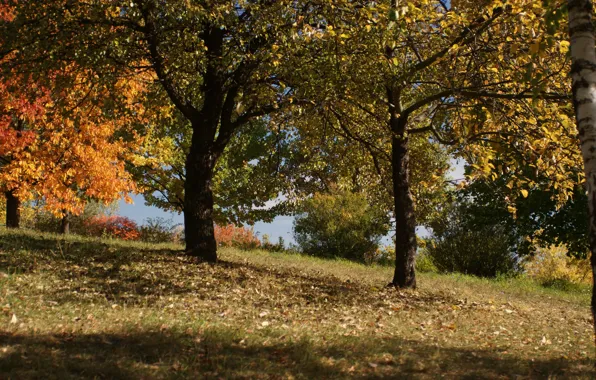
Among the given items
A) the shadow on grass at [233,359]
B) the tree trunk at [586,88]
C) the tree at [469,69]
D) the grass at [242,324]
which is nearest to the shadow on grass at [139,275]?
the grass at [242,324]

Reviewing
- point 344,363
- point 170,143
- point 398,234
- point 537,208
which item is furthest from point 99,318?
point 537,208

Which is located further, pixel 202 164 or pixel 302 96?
pixel 202 164

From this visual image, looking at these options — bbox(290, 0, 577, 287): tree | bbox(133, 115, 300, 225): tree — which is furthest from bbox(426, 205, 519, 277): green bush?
bbox(290, 0, 577, 287): tree

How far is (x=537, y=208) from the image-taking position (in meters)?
24.0

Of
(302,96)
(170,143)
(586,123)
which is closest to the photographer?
(586,123)

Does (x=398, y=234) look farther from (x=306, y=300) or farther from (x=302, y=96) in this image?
(x=302, y=96)

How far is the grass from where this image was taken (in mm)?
6023

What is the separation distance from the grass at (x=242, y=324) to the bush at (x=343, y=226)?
1171 centimetres

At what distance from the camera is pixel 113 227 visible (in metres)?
29.2

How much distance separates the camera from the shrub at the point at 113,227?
28453 mm

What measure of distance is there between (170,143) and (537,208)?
693 inches

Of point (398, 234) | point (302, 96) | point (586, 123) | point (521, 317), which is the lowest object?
point (521, 317)

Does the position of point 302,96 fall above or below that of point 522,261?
above

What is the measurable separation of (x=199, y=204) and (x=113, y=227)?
17.3 m
